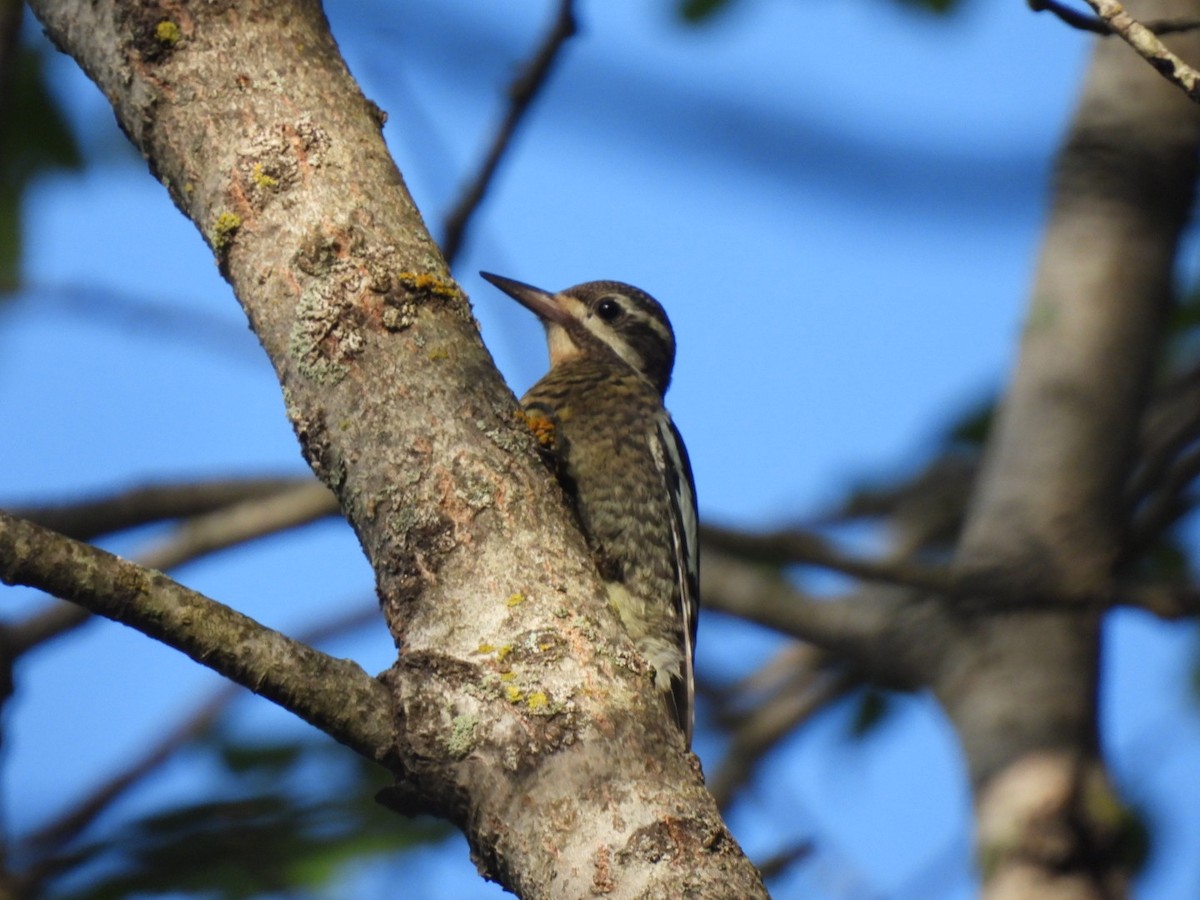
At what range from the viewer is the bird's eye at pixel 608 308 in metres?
5.30

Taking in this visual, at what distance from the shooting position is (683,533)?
14.2 ft

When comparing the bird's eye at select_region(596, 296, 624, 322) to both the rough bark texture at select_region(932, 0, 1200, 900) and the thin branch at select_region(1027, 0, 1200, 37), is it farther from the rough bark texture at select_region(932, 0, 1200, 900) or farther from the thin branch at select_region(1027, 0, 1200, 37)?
the thin branch at select_region(1027, 0, 1200, 37)

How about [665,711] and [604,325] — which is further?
[604,325]

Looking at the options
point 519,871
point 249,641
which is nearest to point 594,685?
point 519,871

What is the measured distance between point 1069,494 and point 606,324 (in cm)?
178

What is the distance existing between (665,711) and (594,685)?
0.40 ft

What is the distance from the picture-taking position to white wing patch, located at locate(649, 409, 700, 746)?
13.8 ft

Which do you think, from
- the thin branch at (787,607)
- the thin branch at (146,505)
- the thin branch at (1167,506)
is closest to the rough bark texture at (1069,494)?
the thin branch at (1167,506)

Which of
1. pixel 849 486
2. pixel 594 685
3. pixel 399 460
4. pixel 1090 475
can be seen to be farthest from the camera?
pixel 849 486

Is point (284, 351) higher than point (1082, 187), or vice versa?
point (1082, 187)

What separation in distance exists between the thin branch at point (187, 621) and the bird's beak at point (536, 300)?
9.48 ft

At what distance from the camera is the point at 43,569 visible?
1.87m

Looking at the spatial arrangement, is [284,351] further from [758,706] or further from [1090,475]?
[758,706]

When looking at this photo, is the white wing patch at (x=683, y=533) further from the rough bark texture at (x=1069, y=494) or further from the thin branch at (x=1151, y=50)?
the thin branch at (x=1151, y=50)
